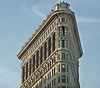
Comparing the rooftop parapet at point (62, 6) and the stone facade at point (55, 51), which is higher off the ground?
the rooftop parapet at point (62, 6)

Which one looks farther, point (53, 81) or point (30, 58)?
point (30, 58)

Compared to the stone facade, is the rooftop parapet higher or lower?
higher

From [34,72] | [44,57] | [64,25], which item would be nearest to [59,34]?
[64,25]

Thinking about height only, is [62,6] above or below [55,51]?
above

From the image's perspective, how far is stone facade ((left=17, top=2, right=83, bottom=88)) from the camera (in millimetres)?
156250

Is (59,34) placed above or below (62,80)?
above

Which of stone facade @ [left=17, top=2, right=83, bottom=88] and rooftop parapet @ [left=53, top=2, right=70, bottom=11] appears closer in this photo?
stone facade @ [left=17, top=2, right=83, bottom=88]

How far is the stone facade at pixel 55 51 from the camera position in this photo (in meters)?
156

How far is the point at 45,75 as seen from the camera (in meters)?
169

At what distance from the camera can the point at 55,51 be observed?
524ft

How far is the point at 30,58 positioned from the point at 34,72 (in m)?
12.1

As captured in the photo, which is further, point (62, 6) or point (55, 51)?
point (62, 6)

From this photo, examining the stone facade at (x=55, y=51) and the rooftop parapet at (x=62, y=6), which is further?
the rooftop parapet at (x=62, y=6)

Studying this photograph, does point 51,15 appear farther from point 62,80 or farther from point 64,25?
point 62,80
